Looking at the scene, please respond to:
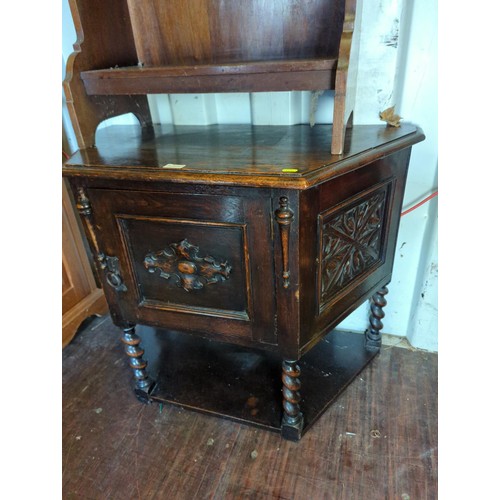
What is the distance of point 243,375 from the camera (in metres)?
1.43

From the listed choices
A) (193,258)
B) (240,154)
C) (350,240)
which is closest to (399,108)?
(350,240)

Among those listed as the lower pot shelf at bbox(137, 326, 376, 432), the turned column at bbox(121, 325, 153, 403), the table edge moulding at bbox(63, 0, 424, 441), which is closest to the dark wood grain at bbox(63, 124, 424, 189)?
the table edge moulding at bbox(63, 0, 424, 441)

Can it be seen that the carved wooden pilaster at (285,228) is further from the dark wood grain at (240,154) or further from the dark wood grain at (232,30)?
the dark wood grain at (232,30)

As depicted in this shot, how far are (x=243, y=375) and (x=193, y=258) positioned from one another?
0.62 meters

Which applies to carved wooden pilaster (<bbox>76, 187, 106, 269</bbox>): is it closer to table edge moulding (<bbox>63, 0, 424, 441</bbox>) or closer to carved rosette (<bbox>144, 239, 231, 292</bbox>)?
table edge moulding (<bbox>63, 0, 424, 441</bbox>)

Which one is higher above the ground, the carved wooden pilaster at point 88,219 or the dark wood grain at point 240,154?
the dark wood grain at point 240,154

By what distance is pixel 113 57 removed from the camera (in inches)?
46.8

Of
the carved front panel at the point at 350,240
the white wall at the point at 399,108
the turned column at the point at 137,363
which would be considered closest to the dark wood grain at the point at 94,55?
the white wall at the point at 399,108

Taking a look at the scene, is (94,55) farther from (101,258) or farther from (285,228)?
(285,228)

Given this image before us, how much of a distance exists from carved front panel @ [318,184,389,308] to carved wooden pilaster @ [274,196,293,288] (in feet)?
0.35

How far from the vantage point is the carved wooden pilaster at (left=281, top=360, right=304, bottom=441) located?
1113mm

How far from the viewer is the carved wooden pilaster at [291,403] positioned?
3.65 feet

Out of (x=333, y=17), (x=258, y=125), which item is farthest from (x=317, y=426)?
(x=333, y=17)

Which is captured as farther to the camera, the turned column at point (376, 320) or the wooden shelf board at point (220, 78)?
the turned column at point (376, 320)
